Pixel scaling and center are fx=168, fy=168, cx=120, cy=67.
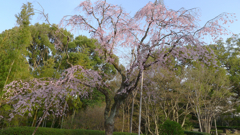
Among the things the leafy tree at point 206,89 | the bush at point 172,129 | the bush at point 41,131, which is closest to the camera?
the bush at point 41,131

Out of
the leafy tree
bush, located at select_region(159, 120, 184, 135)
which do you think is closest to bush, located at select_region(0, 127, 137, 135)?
bush, located at select_region(159, 120, 184, 135)

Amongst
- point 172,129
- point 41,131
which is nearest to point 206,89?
point 172,129

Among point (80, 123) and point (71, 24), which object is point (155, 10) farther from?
point (80, 123)

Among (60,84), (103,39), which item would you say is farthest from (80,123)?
(103,39)

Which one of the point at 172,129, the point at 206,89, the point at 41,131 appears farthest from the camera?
the point at 206,89

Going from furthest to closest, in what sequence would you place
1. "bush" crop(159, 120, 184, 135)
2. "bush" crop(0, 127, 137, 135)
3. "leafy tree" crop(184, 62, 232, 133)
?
1. "leafy tree" crop(184, 62, 232, 133)
2. "bush" crop(159, 120, 184, 135)
3. "bush" crop(0, 127, 137, 135)

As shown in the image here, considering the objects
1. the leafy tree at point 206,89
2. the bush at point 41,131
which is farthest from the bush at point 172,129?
the leafy tree at point 206,89

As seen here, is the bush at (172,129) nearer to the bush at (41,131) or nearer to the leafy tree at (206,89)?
the bush at (41,131)

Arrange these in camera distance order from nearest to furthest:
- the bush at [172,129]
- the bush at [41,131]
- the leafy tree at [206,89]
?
the bush at [41,131], the bush at [172,129], the leafy tree at [206,89]

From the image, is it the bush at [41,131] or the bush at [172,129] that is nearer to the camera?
the bush at [41,131]

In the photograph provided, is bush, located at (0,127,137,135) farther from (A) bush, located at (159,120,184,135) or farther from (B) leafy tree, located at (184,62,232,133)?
(B) leafy tree, located at (184,62,232,133)

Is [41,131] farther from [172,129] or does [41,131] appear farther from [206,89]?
[206,89]

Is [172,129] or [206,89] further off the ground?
[206,89]

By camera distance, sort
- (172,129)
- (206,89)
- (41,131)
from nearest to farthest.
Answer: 1. (41,131)
2. (172,129)
3. (206,89)
